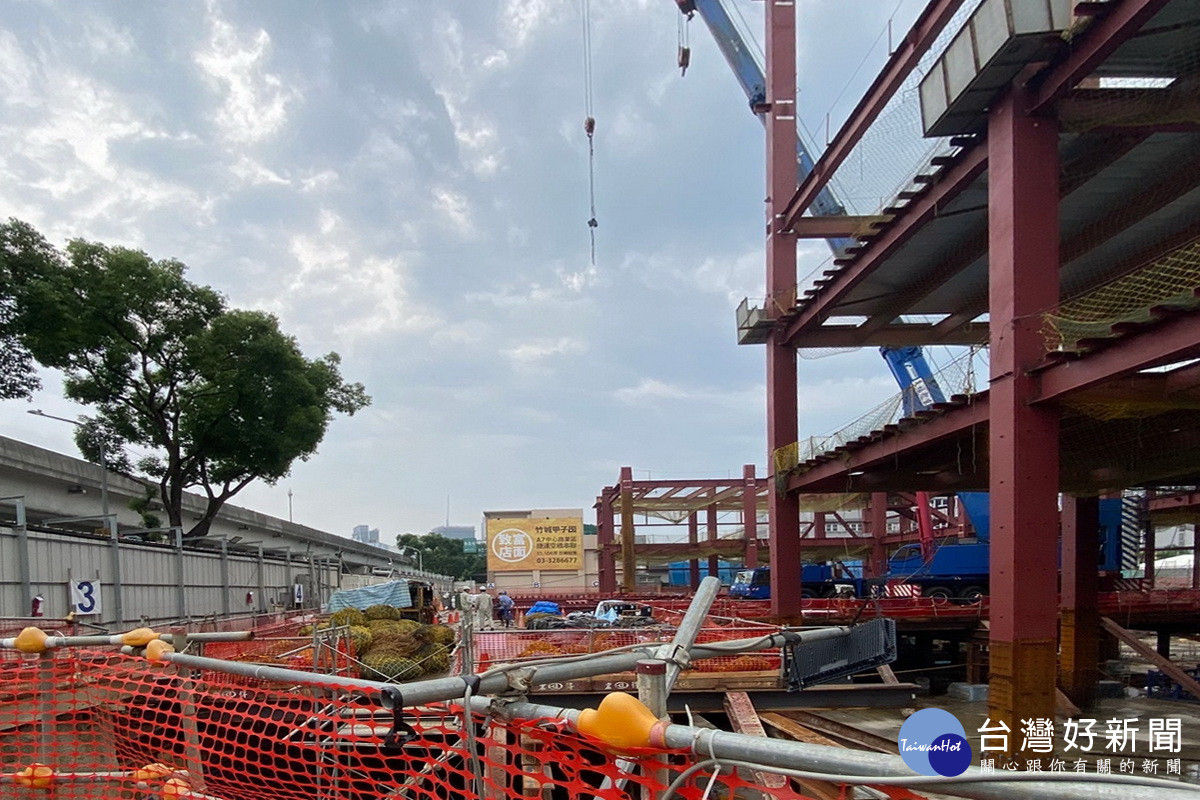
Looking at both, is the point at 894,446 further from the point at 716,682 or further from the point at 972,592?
the point at 972,592

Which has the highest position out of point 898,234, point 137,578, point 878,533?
point 898,234

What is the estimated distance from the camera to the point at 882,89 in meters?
15.7

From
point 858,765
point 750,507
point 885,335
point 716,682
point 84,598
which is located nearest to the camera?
point 858,765

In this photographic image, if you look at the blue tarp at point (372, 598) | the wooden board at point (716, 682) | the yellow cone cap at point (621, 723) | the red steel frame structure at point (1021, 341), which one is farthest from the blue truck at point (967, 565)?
the yellow cone cap at point (621, 723)

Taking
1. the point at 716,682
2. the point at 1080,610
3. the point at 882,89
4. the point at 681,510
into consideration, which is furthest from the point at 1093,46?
the point at 681,510

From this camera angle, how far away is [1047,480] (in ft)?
36.6

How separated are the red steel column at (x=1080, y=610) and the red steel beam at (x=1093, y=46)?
11984 millimetres

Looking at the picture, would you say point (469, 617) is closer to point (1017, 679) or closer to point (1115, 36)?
point (1017, 679)

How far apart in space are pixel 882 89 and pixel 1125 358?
829cm

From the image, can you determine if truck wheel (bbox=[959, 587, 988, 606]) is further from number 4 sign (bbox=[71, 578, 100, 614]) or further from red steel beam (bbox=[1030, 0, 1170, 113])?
number 4 sign (bbox=[71, 578, 100, 614])

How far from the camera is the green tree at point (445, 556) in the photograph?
110 metres

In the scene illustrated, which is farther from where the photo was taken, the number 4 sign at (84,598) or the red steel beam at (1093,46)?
the number 4 sign at (84,598)

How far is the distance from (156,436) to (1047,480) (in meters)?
28.4

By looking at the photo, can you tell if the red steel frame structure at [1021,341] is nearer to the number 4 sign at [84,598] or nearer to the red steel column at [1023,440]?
the red steel column at [1023,440]
